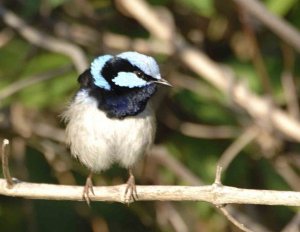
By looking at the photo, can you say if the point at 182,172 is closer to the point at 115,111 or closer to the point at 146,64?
the point at 115,111

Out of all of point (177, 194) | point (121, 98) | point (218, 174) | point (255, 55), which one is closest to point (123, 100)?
point (121, 98)

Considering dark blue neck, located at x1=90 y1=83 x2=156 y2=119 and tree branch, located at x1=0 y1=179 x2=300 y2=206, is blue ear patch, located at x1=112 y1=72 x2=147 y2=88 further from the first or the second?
tree branch, located at x1=0 y1=179 x2=300 y2=206

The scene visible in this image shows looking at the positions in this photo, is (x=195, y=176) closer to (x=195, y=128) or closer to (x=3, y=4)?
(x=195, y=128)

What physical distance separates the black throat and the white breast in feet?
0.07

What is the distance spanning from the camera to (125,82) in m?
4.21

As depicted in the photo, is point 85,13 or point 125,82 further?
point 85,13

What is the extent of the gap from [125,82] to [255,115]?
45.4 inches

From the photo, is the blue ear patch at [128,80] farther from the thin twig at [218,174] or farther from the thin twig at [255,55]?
the thin twig at [255,55]

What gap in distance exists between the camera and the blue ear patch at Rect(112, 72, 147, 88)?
418 cm

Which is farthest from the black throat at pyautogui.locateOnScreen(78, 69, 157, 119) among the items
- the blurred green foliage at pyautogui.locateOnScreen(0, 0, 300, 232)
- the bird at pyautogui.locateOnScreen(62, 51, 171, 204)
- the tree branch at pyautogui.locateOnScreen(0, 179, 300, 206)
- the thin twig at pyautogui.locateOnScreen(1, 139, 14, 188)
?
the blurred green foliage at pyautogui.locateOnScreen(0, 0, 300, 232)

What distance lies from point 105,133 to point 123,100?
156mm

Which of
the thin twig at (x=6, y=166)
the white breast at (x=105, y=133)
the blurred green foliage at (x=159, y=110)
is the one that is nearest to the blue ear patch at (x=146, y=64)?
the white breast at (x=105, y=133)

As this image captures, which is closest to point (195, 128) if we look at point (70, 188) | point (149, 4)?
point (149, 4)

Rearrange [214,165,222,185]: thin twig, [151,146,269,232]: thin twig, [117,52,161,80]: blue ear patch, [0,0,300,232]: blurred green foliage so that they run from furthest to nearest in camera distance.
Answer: [0,0,300,232]: blurred green foliage
[151,146,269,232]: thin twig
[117,52,161,80]: blue ear patch
[214,165,222,185]: thin twig
